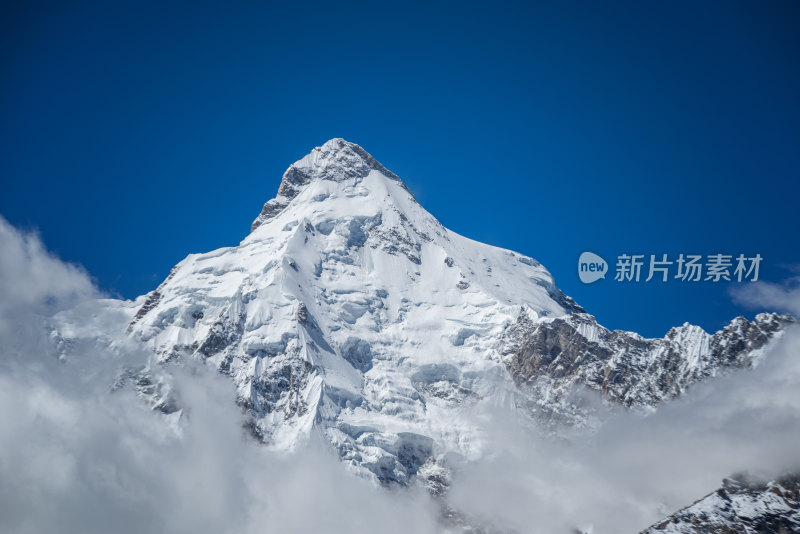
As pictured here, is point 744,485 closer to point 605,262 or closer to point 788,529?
point 788,529

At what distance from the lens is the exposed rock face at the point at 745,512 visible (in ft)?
445

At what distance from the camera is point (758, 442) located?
163625 mm

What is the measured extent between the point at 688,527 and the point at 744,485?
1375 cm

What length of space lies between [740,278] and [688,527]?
50.0 m

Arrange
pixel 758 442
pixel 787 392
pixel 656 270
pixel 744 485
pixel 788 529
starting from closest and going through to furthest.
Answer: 1. pixel 656 270
2. pixel 788 529
3. pixel 744 485
4. pixel 758 442
5. pixel 787 392

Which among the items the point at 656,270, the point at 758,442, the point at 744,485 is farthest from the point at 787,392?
the point at 656,270

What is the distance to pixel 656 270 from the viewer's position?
120 meters

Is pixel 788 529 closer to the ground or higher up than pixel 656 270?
closer to the ground

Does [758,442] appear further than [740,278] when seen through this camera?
Yes

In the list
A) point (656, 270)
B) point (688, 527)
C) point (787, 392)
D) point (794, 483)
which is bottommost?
point (688, 527)

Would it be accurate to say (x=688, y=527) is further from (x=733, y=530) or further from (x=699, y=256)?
(x=699, y=256)

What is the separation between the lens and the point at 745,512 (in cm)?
13875

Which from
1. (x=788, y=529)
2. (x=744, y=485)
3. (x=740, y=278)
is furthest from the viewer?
(x=744, y=485)

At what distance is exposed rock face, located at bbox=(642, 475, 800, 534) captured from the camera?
136 metres
